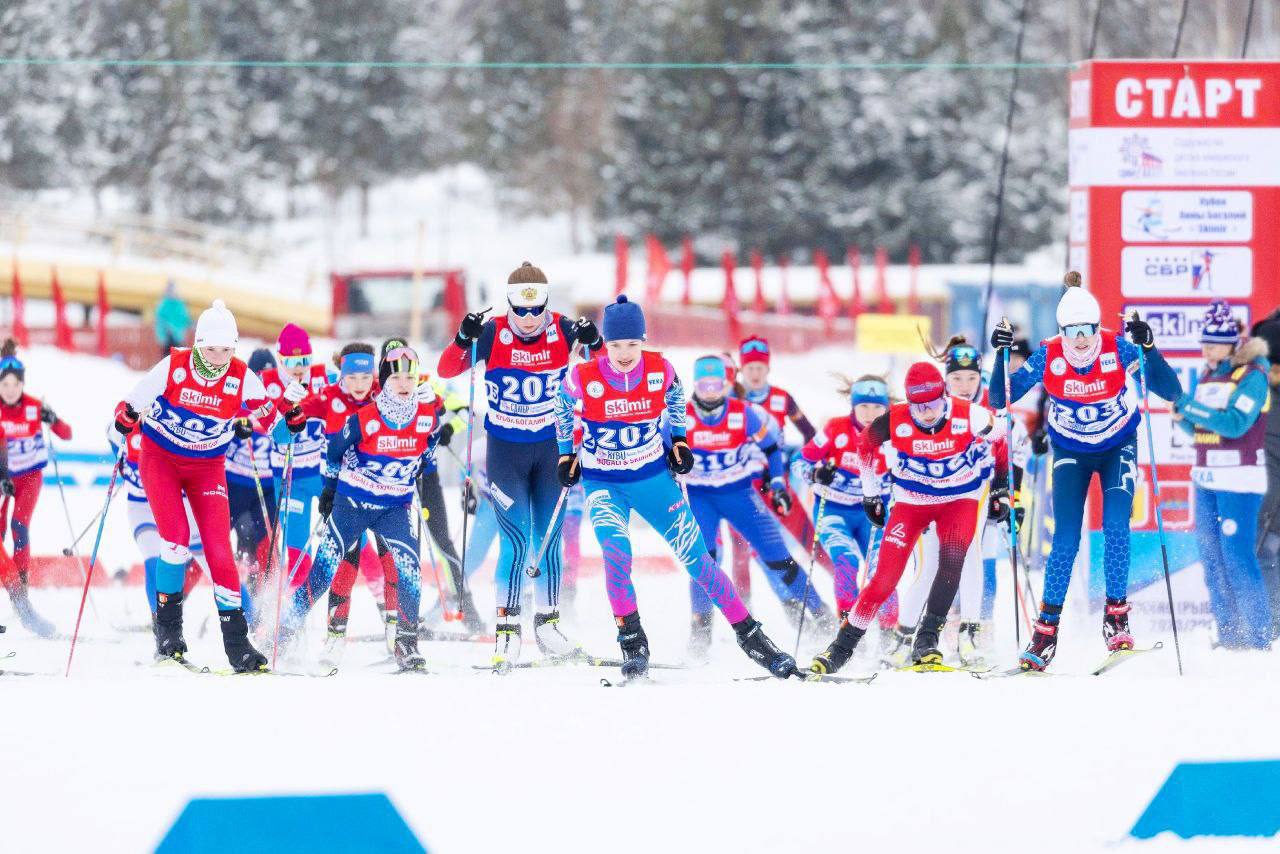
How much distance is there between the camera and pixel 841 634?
7.41 meters

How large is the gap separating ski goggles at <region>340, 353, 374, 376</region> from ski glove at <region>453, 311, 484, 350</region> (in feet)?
3.10

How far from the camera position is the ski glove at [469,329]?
748 centimetres

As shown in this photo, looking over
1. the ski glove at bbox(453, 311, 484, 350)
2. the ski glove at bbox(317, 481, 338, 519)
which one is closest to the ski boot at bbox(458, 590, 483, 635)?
the ski glove at bbox(317, 481, 338, 519)

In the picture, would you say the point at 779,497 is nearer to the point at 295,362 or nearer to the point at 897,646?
the point at 897,646

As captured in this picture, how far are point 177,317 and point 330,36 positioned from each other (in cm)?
4381

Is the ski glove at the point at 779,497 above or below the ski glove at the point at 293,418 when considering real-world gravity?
below

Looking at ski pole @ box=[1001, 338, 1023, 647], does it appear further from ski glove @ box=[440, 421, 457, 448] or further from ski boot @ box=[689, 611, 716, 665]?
ski glove @ box=[440, 421, 457, 448]

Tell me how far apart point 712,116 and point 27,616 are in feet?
159

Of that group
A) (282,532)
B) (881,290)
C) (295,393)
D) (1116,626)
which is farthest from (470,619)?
(881,290)

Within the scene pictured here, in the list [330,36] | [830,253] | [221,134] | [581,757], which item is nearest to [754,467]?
[581,757]

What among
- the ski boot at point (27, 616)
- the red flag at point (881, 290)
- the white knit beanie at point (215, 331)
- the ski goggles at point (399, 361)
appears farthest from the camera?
the red flag at point (881, 290)

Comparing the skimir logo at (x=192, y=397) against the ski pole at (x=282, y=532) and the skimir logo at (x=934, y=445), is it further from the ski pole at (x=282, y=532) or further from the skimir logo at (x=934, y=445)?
the skimir logo at (x=934, y=445)

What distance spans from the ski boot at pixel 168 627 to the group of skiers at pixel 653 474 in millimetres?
12

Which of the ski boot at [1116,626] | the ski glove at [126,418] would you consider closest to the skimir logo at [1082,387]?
the ski boot at [1116,626]
